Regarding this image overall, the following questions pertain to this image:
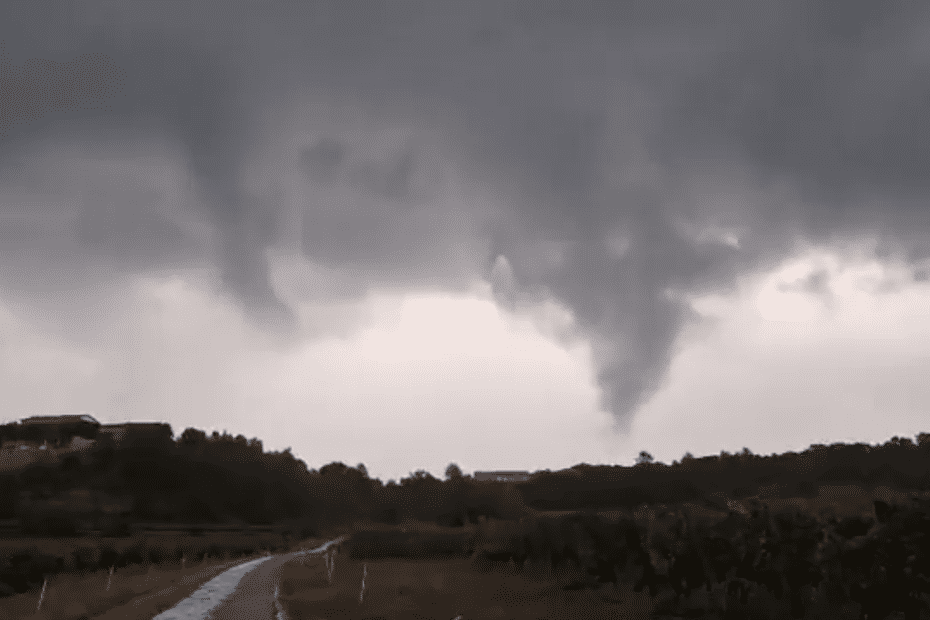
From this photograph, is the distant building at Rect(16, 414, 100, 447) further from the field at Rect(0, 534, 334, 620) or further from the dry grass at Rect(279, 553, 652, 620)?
the dry grass at Rect(279, 553, 652, 620)

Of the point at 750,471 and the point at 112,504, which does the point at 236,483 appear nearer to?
the point at 112,504

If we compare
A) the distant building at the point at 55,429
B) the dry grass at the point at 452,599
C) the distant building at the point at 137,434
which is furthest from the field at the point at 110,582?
the distant building at the point at 55,429

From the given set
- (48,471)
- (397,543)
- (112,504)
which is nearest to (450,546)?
(397,543)

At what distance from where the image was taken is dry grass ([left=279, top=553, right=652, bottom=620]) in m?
26.5

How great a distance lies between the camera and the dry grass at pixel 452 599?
26500 mm

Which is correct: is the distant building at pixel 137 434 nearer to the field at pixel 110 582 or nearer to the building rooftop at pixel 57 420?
the building rooftop at pixel 57 420

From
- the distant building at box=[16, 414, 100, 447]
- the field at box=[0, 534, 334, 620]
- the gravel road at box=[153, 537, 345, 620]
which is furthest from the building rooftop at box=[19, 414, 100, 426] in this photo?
the gravel road at box=[153, 537, 345, 620]

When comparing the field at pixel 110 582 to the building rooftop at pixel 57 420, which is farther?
the building rooftop at pixel 57 420

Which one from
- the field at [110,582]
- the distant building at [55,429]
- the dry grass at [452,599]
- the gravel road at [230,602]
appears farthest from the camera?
the distant building at [55,429]

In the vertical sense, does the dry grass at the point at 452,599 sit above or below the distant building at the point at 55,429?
below

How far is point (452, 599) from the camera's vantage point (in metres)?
31.0

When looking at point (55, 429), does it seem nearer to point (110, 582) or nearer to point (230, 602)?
point (110, 582)

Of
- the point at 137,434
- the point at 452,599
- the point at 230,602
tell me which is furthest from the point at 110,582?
the point at 137,434

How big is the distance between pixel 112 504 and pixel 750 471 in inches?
5231
